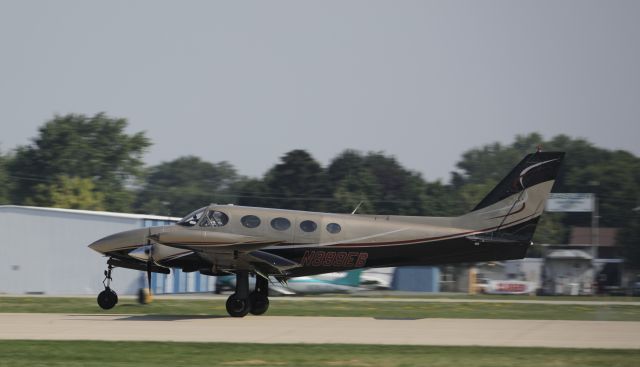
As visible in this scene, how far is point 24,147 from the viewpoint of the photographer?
368ft

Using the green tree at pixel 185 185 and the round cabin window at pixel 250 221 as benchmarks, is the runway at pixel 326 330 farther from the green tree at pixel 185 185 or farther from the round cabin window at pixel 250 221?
the green tree at pixel 185 185

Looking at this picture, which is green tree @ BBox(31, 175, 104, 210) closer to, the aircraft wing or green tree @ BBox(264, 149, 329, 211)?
green tree @ BBox(264, 149, 329, 211)

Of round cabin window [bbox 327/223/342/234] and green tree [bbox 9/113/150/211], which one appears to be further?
green tree [bbox 9/113/150/211]

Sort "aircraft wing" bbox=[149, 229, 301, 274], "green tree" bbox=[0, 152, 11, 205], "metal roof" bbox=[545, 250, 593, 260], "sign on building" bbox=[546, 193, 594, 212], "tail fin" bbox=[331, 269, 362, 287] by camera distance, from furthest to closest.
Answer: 1. "green tree" bbox=[0, 152, 11, 205]
2. "sign on building" bbox=[546, 193, 594, 212]
3. "metal roof" bbox=[545, 250, 593, 260]
4. "tail fin" bbox=[331, 269, 362, 287]
5. "aircraft wing" bbox=[149, 229, 301, 274]

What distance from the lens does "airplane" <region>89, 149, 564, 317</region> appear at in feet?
85.0

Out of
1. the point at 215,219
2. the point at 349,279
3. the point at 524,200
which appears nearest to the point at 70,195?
the point at 349,279

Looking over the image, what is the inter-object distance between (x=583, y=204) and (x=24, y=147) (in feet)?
224

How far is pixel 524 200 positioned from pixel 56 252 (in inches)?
1371

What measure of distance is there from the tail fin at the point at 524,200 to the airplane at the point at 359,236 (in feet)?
0.09

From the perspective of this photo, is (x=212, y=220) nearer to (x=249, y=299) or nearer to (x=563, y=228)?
(x=249, y=299)

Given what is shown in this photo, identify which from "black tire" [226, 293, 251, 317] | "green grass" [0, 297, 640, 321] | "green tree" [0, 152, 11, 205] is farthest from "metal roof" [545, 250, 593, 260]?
"green tree" [0, 152, 11, 205]

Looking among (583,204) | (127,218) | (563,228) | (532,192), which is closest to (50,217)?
(127,218)

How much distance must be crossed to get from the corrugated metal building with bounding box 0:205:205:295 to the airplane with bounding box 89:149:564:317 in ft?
88.3

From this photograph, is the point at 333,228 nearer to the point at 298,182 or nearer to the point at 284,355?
the point at 284,355
